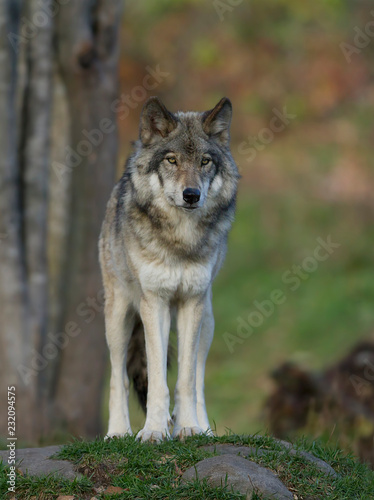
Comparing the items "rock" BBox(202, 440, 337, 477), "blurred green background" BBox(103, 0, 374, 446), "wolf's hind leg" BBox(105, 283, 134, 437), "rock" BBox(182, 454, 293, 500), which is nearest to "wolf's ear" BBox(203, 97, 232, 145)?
"wolf's hind leg" BBox(105, 283, 134, 437)

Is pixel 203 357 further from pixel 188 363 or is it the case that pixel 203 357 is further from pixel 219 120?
pixel 219 120

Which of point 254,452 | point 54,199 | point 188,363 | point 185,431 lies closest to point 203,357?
point 188,363

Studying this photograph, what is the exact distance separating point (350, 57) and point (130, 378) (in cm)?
1862

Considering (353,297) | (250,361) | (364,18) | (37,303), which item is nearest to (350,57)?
(364,18)

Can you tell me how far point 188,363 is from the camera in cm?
620

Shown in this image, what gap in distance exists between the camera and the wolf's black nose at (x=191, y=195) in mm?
5754

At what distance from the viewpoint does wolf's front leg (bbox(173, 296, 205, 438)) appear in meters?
6.18

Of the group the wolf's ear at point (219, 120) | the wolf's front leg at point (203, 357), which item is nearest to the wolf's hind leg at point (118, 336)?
the wolf's front leg at point (203, 357)

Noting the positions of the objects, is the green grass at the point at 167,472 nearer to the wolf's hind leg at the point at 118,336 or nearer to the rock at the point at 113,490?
the rock at the point at 113,490

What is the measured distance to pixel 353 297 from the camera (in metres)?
16.7

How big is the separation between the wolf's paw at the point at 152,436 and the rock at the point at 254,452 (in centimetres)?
37

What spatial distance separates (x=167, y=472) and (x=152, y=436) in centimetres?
64

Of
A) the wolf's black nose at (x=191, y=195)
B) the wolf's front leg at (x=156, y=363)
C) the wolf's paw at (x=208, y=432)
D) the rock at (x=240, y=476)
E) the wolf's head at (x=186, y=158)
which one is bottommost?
the rock at (x=240, y=476)

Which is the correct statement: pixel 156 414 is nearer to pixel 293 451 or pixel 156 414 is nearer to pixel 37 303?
pixel 293 451
